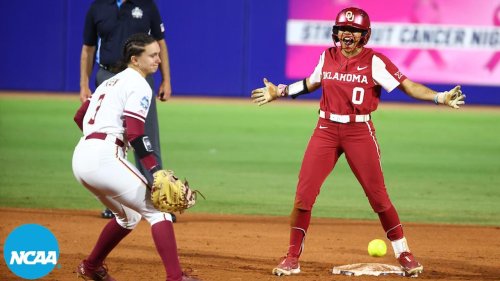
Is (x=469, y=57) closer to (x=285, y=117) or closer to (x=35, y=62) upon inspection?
(x=285, y=117)

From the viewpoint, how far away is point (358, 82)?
6887mm

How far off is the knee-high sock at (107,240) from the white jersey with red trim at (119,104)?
0.61m

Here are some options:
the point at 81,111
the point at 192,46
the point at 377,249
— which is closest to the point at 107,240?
the point at 81,111

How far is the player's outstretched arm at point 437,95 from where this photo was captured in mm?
6871

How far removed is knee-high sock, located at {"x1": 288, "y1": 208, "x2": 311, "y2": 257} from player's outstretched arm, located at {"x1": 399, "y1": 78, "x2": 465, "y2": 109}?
45.0 inches

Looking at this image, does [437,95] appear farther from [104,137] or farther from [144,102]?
[104,137]

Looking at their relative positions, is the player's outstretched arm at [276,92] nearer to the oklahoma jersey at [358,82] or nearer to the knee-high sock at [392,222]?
the oklahoma jersey at [358,82]

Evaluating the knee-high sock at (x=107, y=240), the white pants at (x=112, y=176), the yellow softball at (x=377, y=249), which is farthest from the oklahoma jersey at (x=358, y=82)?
the knee-high sock at (x=107, y=240)

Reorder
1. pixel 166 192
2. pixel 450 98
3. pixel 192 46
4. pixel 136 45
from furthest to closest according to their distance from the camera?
1. pixel 192 46
2. pixel 450 98
3. pixel 136 45
4. pixel 166 192

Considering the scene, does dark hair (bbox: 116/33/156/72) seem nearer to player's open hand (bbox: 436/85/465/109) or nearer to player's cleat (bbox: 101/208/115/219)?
player's open hand (bbox: 436/85/465/109)

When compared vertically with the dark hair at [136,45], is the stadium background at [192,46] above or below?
below

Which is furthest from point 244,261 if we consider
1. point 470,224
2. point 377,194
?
point 470,224

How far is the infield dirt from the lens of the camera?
7059mm

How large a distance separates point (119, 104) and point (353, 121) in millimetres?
1809
